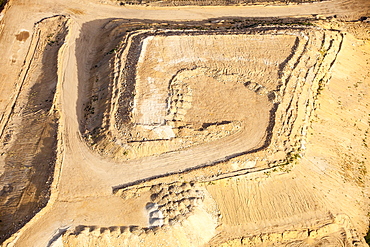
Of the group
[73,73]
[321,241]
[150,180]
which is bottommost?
[321,241]

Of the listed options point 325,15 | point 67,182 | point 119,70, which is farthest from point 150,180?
point 325,15

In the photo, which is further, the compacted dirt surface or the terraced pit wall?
the terraced pit wall

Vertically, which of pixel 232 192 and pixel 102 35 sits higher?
pixel 102 35

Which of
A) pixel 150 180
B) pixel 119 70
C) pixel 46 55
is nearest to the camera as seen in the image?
pixel 150 180

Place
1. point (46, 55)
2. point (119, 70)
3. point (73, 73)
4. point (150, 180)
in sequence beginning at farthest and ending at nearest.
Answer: point (46, 55) → point (73, 73) → point (119, 70) → point (150, 180)

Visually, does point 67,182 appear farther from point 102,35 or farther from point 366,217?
point 366,217

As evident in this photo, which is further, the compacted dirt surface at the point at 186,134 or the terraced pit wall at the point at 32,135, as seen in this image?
the terraced pit wall at the point at 32,135

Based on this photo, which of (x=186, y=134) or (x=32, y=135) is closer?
(x=186, y=134)

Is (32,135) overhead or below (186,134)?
below
